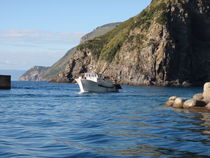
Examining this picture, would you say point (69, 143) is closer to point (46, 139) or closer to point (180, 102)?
point (46, 139)

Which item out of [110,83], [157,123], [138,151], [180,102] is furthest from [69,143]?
[110,83]

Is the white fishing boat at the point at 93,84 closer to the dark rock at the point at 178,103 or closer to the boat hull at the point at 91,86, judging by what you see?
the boat hull at the point at 91,86

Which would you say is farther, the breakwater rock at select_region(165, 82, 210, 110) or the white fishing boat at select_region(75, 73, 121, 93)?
the white fishing boat at select_region(75, 73, 121, 93)

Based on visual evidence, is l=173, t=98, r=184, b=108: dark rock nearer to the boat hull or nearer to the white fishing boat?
the white fishing boat

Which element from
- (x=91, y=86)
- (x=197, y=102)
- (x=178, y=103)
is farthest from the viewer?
(x=91, y=86)

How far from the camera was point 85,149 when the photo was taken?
19391 millimetres

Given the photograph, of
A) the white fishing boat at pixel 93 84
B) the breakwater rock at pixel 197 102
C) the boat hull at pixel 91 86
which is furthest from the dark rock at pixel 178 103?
the boat hull at pixel 91 86

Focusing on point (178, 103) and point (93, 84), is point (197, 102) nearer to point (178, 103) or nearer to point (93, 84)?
point (178, 103)

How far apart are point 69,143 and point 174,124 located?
511 inches

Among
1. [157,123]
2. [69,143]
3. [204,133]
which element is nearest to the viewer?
[69,143]

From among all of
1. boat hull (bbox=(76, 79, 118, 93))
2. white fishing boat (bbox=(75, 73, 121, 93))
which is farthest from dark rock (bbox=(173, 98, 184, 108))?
boat hull (bbox=(76, 79, 118, 93))

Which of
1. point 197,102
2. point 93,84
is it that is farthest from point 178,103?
point 93,84

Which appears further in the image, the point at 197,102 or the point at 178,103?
the point at 178,103

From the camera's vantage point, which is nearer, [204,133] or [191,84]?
[204,133]
